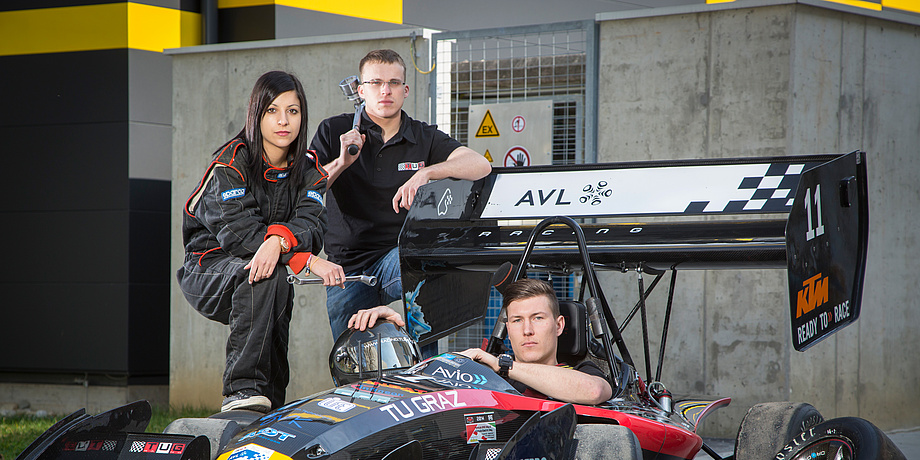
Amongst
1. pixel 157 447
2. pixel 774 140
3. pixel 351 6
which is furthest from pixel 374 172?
pixel 351 6

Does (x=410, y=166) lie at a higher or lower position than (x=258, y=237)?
higher

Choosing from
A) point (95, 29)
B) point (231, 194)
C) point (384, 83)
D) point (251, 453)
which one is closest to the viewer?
point (251, 453)

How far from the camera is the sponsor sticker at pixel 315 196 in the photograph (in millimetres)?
3445

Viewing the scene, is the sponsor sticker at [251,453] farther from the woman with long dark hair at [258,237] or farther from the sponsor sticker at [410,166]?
the sponsor sticker at [410,166]

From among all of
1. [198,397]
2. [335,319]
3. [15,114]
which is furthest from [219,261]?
[15,114]

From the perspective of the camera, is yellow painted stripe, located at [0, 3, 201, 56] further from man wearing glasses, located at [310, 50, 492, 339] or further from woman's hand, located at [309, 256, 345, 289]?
woman's hand, located at [309, 256, 345, 289]

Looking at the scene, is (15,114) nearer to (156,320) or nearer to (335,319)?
(156,320)

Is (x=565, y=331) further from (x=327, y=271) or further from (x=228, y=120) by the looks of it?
(x=228, y=120)

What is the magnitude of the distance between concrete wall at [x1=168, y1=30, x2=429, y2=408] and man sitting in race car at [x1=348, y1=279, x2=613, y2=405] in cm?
407

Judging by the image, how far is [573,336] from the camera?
3.52m

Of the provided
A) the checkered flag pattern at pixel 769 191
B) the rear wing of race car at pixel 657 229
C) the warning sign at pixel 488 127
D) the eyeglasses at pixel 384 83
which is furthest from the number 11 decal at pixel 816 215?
the warning sign at pixel 488 127

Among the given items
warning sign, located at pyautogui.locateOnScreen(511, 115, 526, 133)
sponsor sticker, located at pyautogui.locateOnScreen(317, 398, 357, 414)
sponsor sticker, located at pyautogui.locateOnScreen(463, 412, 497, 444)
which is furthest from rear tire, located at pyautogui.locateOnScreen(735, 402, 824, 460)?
warning sign, located at pyautogui.locateOnScreen(511, 115, 526, 133)

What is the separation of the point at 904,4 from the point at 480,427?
8.91 metres

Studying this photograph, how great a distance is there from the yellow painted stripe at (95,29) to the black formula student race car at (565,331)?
16.7 ft
